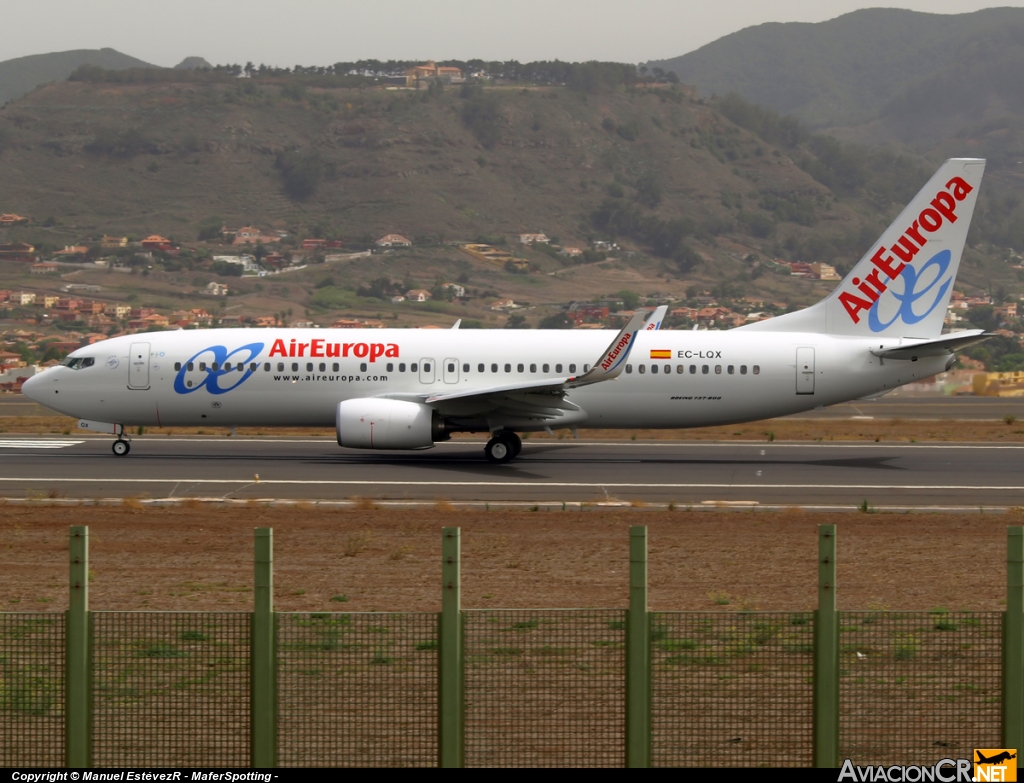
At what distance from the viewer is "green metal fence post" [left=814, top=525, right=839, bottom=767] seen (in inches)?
362

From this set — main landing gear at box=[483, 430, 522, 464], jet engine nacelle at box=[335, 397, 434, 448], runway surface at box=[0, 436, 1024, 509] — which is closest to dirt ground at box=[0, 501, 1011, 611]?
runway surface at box=[0, 436, 1024, 509]

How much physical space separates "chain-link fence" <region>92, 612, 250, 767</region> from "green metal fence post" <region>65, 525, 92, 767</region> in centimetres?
26

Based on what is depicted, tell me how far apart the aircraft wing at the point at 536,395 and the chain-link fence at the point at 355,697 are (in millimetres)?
20975

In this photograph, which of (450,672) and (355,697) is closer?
(450,672)

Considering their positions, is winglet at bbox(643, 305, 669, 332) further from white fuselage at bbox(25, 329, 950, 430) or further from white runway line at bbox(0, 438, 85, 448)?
white runway line at bbox(0, 438, 85, 448)

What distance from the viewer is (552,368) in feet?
113

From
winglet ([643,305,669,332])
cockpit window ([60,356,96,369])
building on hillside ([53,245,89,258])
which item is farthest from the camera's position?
building on hillside ([53,245,89,258])

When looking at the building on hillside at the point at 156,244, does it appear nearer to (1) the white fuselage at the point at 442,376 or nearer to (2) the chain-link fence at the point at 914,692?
(1) the white fuselage at the point at 442,376

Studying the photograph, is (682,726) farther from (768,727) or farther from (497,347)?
(497,347)

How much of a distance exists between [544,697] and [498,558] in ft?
30.0

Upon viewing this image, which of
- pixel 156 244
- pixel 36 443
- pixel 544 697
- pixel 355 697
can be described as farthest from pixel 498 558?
pixel 156 244

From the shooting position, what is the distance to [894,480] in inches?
1220

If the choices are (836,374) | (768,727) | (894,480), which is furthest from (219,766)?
(836,374)

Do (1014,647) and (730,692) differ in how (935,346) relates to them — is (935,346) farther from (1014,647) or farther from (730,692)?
(1014,647)
